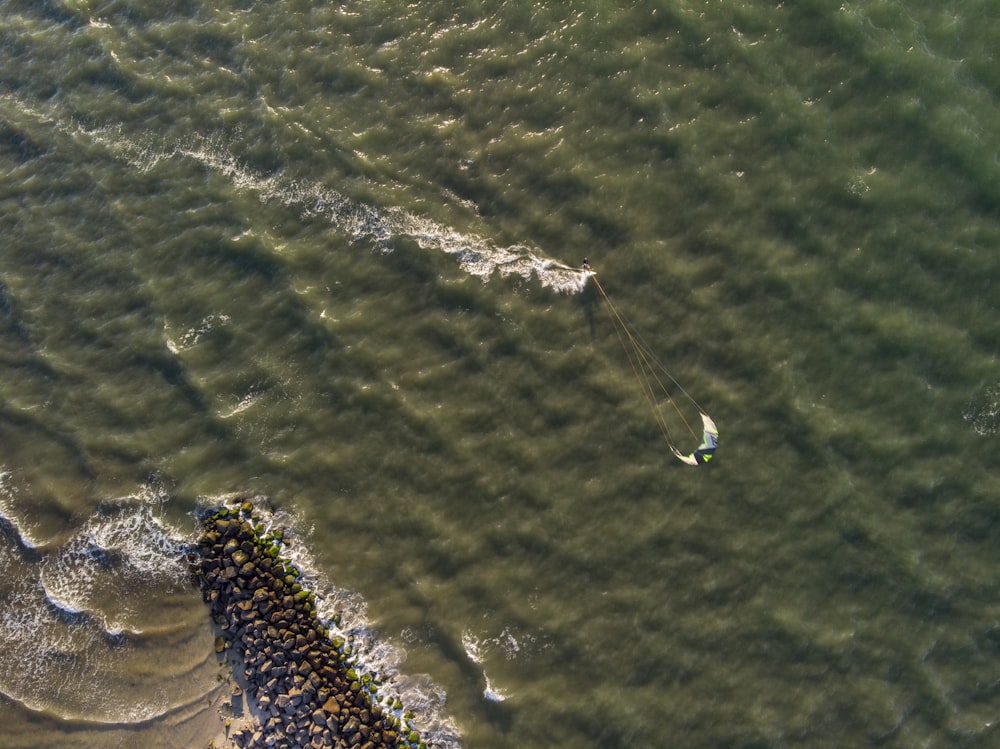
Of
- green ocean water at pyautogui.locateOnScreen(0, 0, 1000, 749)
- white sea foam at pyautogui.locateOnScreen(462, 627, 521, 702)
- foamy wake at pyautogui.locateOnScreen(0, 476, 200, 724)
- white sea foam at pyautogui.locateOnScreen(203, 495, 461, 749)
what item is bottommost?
foamy wake at pyautogui.locateOnScreen(0, 476, 200, 724)

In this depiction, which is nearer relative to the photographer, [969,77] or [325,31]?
[969,77]

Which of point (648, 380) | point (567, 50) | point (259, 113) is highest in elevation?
point (567, 50)

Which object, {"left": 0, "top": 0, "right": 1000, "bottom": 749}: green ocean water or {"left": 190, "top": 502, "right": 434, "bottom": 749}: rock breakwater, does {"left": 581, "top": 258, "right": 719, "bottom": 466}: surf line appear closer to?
{"left": 0, "top": 0, "right": 1000, "bottom": 749}: green ocean water

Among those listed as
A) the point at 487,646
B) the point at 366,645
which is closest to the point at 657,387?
the point at 487,646

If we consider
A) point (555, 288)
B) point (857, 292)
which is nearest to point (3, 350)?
point (555, 288)

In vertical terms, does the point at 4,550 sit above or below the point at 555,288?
below

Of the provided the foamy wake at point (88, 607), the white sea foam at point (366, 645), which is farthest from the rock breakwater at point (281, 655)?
the foamy wake at point (88, 607)

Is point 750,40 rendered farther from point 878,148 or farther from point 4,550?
point 4,550

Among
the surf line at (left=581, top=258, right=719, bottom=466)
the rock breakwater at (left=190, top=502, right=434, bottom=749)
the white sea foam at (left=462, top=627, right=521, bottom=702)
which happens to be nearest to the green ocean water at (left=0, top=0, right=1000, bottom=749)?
the white sea foam at (left=462, top=627, right=521, bottom=702)
